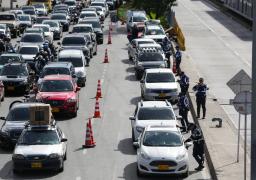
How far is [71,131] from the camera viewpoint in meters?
29.5

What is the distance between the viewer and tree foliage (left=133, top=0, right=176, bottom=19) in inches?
2827

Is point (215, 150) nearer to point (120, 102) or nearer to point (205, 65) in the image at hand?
point (120, 102)

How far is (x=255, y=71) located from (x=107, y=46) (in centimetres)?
4278

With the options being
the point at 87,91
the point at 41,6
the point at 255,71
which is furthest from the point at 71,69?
the point at 41,6

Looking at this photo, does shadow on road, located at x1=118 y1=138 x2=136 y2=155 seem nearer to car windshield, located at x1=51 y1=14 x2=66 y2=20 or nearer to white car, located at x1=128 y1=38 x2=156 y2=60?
white car, located at x1=128 y1=38 x2=156 y2=60

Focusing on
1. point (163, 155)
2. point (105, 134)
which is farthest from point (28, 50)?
point (163, 155)

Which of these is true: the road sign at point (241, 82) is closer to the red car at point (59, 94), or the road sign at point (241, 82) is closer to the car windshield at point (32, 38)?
the red car at point (59, 94)

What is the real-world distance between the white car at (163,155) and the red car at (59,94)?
28.0 feet

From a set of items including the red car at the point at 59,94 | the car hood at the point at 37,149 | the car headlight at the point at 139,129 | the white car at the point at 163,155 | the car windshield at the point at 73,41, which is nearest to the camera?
the white car at the point at 163,155

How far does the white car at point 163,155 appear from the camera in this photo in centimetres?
2223

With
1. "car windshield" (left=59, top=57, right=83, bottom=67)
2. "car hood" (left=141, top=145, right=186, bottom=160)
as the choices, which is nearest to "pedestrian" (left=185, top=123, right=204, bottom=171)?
"car hood" (left=141, top=145, right=186, bottom=160)

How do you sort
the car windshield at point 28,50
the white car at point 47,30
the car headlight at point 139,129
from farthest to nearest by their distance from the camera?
the white car at point 47,30, the car windshield at point 28,50, the car headlight at point 139,129

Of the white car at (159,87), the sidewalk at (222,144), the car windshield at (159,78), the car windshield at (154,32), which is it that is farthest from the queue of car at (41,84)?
the sidewalk at (222,144)

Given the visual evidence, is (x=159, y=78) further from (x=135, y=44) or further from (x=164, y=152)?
(x=164, y=152)
